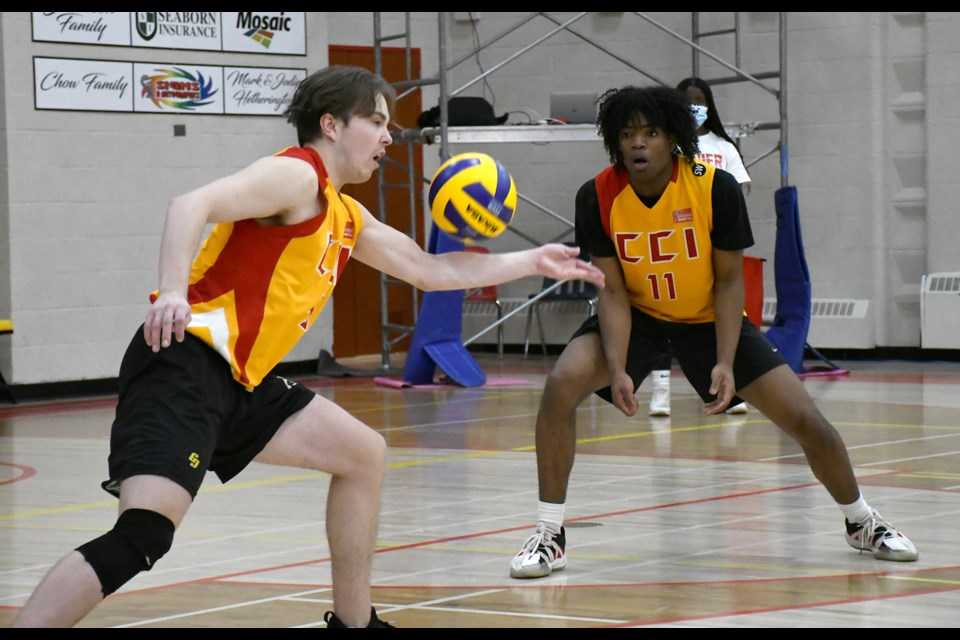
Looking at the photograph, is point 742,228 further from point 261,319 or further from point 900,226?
point 900,226

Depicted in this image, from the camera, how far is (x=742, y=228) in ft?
18.1

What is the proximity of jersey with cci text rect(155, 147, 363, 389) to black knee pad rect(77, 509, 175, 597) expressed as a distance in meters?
0.58

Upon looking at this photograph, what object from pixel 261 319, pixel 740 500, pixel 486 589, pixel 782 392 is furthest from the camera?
pixel 740 500

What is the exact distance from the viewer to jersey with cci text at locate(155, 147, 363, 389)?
402 centimetres

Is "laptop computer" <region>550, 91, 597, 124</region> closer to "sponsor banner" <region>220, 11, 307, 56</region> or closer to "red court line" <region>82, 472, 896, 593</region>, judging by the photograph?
"sponsor banner" <region>220, 11, 307, 56</region>

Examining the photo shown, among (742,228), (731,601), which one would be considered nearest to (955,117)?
(742,228)

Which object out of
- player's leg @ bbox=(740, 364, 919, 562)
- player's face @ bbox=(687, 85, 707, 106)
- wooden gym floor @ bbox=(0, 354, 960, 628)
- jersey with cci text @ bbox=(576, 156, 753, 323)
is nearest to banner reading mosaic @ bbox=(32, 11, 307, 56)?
wooden gym floor @ bbox=(0, 354, 960, 628)

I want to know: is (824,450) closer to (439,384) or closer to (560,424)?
(560,424)

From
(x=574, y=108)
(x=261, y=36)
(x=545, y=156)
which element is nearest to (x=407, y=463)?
(x=574, y=108)

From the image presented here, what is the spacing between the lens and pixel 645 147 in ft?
17.8

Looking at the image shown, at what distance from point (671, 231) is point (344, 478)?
1869 mm

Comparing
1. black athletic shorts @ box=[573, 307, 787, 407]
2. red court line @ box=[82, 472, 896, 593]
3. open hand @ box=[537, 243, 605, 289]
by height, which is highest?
open hand @ box=[537, 243, 605, 289]

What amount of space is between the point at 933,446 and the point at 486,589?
435 cm

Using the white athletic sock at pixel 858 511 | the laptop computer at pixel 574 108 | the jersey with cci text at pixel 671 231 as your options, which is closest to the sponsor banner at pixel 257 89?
the laptop computer at pixel 574 108
